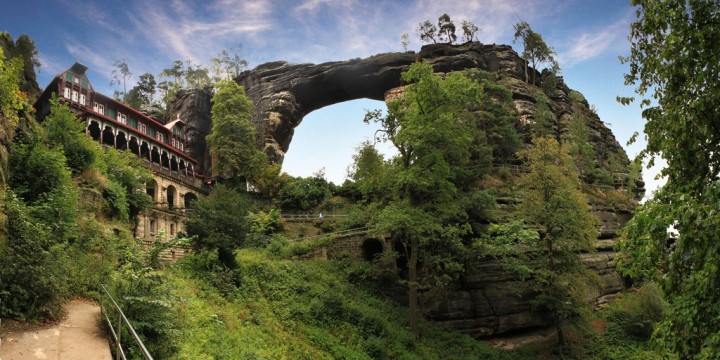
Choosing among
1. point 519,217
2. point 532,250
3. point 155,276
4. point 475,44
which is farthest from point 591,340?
point 475,44

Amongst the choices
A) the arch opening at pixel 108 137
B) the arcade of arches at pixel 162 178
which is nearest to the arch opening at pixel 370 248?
the arcade of arches at pixel 162 178

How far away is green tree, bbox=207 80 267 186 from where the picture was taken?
149 feet

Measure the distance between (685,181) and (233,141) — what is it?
43287mm

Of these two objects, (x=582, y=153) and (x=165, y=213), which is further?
(x=582, y=153)

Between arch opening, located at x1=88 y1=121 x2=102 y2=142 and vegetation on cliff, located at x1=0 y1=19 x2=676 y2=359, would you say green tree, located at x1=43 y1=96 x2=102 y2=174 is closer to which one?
vegetation on cliff, located at x1=0 y1=19 x2=676 y2=359

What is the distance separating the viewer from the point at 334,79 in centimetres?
5684

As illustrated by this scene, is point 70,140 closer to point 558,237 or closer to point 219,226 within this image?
point 219,226

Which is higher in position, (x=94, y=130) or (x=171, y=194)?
(x=94, y=130)

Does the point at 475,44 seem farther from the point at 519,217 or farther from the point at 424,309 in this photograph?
the point at 424,309

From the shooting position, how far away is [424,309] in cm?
2730

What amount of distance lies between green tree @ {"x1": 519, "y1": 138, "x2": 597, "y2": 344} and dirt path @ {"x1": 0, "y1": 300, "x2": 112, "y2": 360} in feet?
72.6

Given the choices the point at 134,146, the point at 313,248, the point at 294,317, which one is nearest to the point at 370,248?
the point at 313,248

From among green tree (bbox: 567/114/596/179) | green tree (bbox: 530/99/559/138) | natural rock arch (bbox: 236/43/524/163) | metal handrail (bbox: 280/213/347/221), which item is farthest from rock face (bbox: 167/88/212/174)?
green tree (bbox: 567/114/596/179)

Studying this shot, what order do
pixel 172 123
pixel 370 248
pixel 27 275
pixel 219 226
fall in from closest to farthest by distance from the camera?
pixel 27 275 → pixel 219 226 → pixel 370 248 → pixel 172 123
